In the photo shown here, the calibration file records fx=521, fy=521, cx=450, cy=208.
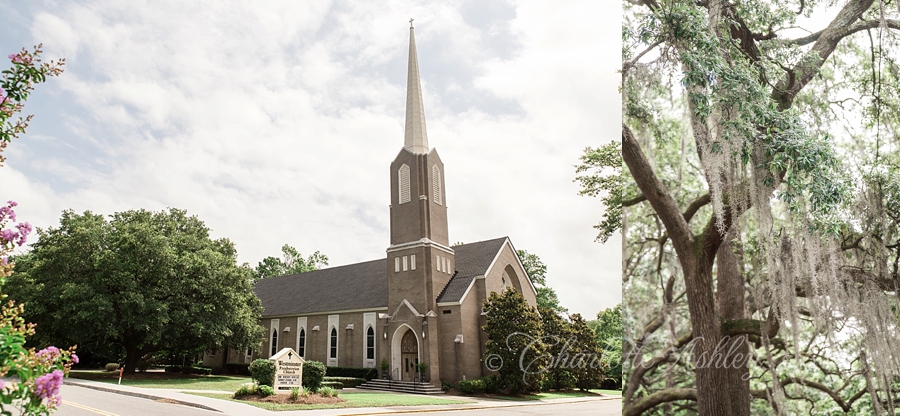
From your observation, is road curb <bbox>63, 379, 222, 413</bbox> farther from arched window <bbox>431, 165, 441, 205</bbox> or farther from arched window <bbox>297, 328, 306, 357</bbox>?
arched window <bbox>297, 328, 306, 357</bbox>

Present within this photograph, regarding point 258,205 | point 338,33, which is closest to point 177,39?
point 338,33

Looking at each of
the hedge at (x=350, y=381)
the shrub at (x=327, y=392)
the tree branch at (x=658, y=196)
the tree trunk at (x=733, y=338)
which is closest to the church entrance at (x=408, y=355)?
the hedge at (x=350, y=381)

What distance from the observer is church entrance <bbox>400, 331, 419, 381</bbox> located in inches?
639

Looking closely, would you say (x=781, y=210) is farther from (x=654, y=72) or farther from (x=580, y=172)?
(x=580, y=172)

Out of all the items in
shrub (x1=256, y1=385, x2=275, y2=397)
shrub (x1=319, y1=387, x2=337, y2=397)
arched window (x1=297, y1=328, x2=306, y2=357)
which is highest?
arched window (x1=297, y1=328, x2=306, y2=357)

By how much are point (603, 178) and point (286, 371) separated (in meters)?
7.87

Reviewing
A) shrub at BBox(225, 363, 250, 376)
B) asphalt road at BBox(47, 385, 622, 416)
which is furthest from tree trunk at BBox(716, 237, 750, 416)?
shrub at BBox(225, 363, 250, 376)

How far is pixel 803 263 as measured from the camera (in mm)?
3758

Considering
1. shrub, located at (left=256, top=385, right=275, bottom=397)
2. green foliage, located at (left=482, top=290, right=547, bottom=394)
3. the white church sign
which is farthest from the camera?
green foliage, located at (left=482, top=290, right=547, bottom=394)

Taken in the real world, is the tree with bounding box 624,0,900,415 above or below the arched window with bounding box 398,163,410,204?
below

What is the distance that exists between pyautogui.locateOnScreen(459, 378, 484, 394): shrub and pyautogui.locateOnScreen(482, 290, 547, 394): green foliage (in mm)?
560

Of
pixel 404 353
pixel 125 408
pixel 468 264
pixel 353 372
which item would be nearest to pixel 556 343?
pixel 468 264

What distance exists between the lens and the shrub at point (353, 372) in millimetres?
16766

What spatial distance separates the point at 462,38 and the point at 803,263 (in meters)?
8.24
